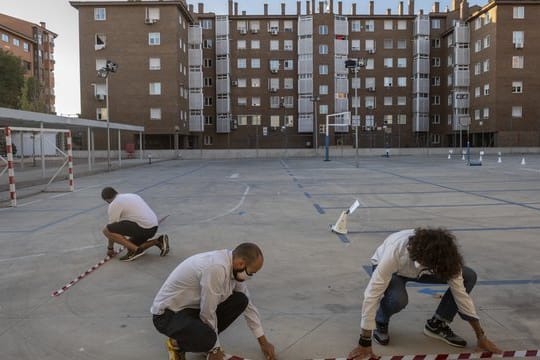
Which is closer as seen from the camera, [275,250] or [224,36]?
[275,250]

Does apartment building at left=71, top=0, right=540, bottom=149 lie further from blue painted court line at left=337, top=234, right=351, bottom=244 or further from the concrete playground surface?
blue painted court line at left=337, top=234, right=351, bottom=244

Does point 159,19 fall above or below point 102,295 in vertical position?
above

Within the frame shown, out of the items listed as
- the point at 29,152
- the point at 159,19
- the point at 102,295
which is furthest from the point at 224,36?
the point at 102,295

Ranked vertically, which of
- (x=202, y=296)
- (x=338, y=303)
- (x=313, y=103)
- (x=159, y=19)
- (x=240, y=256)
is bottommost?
(x=338, y=303)

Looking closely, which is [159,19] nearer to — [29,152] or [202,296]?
[29,152]

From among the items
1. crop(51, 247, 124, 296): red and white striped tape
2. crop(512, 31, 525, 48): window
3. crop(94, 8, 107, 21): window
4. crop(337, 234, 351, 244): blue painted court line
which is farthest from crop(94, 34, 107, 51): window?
crop(51, 247, 124, 296): red and white striped tape

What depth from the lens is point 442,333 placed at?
4.52 m

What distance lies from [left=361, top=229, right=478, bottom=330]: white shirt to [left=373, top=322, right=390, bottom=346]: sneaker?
43 cm

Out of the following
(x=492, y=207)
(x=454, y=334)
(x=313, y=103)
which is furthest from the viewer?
(x=313, y=103)

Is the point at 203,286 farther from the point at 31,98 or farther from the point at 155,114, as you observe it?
the point at 31,98

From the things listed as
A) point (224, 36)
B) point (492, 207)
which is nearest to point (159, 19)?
point (224, 36)

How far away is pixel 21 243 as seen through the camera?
9.33 m

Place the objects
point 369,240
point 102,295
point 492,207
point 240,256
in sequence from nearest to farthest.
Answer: point 240,256, point 102,295, point 369,240, point 492,207

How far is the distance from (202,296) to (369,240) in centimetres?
589
